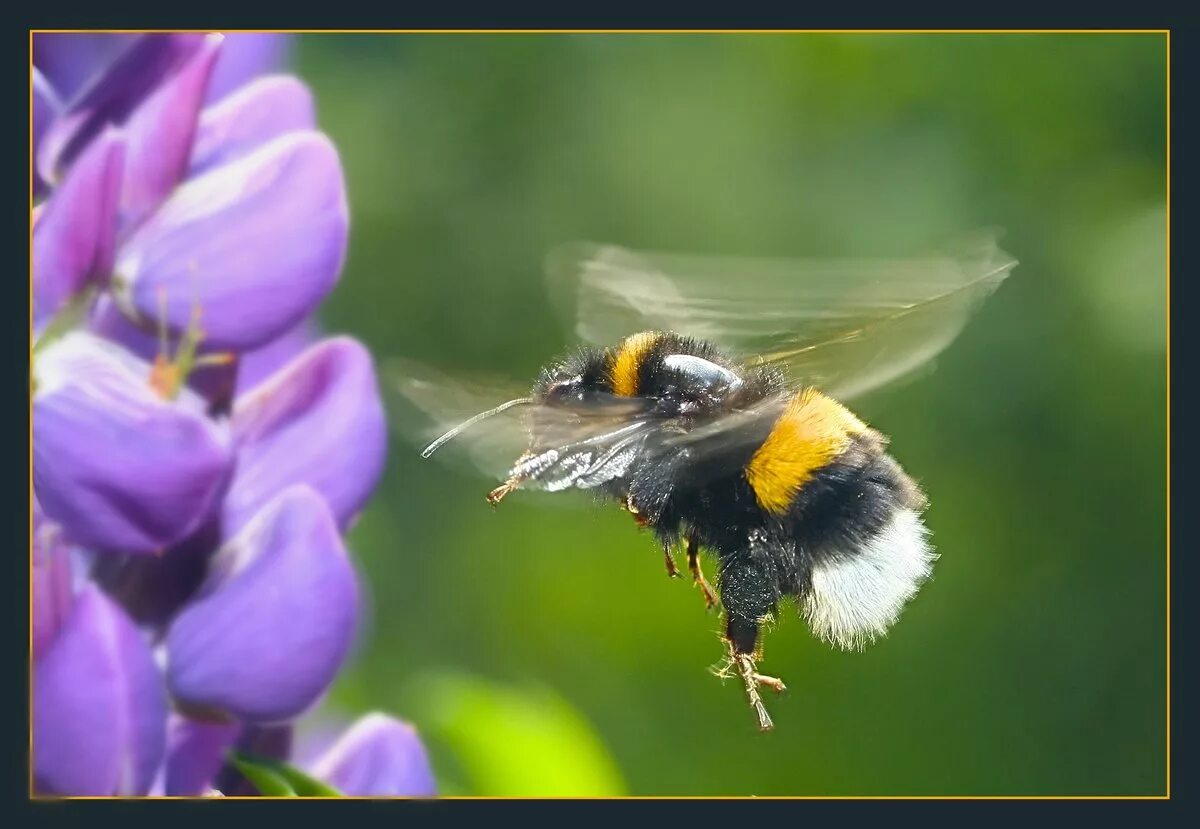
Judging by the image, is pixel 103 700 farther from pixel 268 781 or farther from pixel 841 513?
pixel 841 513

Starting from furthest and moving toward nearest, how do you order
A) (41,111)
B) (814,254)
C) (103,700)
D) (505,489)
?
(814,254), (41,111), (103,700), (505,489)

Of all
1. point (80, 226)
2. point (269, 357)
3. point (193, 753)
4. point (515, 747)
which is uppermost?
point (80, 226)

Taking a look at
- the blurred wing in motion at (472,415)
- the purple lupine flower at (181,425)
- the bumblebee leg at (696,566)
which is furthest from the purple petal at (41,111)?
the bumblebee leg at (696,566)

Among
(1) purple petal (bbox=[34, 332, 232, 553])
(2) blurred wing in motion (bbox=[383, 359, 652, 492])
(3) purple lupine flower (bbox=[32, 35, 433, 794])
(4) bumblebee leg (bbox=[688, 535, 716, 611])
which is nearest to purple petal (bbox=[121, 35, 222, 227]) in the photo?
(3) purple lupine flower (bbox=[32, 35, 433, 794])

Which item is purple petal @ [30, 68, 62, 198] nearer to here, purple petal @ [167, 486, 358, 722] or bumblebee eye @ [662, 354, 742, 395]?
purple petal @ [167, 486, 358, 722]

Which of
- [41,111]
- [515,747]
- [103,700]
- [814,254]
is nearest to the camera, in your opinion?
[103,700]

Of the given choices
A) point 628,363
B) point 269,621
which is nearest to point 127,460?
point 269,621

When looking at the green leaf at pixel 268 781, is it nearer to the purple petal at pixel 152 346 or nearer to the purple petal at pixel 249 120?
the purple petal at pixel 152 346
